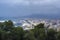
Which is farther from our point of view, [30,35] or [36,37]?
[36,37]

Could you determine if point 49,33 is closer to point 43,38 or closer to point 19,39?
point 43,38

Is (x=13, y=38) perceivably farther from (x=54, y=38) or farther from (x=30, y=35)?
(x=54, y=38)

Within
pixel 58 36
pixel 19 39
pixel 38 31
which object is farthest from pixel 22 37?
pixel 58 36

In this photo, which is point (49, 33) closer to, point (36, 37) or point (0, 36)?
point (36, 37)

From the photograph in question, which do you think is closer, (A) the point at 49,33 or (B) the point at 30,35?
(B) the point at 30,35

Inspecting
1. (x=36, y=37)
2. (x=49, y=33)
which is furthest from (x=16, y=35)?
(x=49, y=33)

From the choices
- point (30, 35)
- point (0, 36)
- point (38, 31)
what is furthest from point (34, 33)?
point (0, 36)

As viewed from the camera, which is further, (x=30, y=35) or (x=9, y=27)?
(x=9, y=27)
